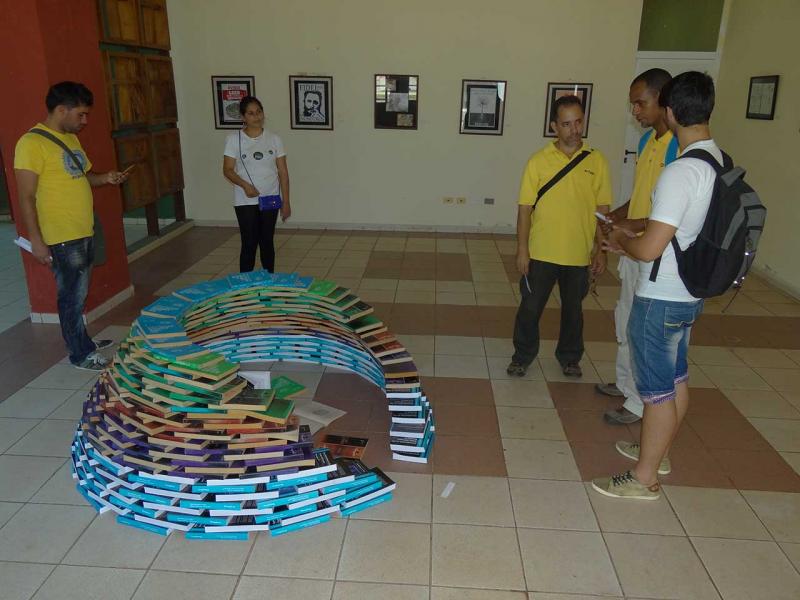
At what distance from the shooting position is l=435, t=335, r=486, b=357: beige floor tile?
4.30 metres

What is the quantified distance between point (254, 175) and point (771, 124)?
5079mm

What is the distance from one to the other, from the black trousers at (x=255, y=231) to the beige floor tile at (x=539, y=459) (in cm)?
281

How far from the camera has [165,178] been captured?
741 cm

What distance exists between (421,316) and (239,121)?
439 cm

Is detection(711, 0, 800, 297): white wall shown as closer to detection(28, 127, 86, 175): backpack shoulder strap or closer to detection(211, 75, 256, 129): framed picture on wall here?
detection(211, 75, 256, 129): framed picture on wall

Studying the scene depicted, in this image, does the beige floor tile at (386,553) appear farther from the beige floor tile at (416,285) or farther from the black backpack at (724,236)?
the beige floor tile at (416,285)

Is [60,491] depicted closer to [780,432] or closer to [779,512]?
[779,512]

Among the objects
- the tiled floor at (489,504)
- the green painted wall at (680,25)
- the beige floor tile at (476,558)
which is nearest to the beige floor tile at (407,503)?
the tiled floor at (489,504)

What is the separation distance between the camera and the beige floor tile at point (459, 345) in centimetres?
430

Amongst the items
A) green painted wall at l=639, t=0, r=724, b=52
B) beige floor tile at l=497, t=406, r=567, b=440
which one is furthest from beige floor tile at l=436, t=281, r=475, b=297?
green painted wall at l=639, t=0, r=724, b=52

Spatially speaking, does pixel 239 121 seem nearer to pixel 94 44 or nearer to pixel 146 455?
pixel 94 44

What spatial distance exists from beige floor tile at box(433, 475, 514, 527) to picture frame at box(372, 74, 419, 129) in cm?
583

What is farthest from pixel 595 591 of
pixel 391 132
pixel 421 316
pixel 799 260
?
pixel 391 132

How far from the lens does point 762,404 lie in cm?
362
